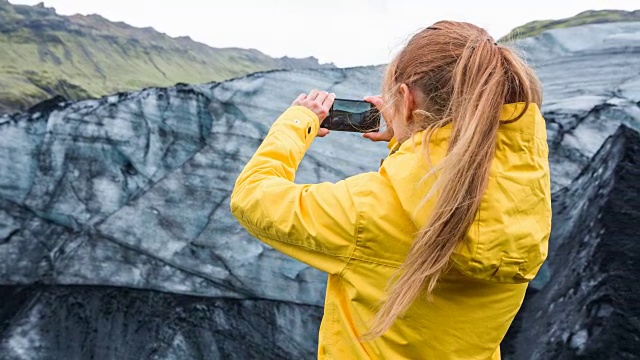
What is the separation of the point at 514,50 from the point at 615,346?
3025 mm

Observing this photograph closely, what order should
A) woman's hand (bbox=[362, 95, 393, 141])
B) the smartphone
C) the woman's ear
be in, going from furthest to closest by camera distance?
1. the smartphone
2. woman's hand (bbox=[362, 95, 393, 141])
3. the woman's ear

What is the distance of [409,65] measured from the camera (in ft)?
Answer: 5.22

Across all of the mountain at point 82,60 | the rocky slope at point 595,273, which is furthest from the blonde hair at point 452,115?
the mountain at point 82,60

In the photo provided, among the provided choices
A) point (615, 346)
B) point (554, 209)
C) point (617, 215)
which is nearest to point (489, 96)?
point (615, 346)

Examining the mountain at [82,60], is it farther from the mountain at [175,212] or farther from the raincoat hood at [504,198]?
the raincoat hood at [504,198]

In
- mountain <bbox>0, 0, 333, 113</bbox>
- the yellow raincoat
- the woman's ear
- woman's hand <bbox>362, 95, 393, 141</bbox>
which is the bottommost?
mountain <bbox>0, 0, 333, 113</bbox>

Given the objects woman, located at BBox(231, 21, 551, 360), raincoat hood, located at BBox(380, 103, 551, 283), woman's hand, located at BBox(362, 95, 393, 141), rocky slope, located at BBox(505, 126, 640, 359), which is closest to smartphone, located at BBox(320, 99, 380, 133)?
woman's hand, located at BBox(362, 95, 393, 141)

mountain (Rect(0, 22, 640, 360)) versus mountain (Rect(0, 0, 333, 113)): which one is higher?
mountain (Rect(0, 22, 640, 360))

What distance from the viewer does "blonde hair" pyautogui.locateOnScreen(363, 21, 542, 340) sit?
1.34m

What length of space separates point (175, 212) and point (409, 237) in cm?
558

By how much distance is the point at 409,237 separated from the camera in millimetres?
1431

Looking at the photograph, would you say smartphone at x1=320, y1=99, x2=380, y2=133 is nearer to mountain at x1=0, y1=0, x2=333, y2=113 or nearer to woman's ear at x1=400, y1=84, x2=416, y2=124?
woman's ear at x1=400, y1=84, x2=416, y2=124

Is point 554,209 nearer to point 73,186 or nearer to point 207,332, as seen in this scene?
point 207,332

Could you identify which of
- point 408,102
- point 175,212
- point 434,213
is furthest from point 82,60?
point 434,213
